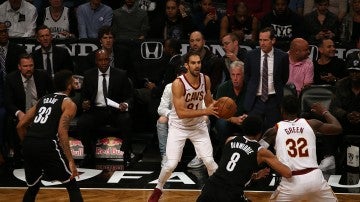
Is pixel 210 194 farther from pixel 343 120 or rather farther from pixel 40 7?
pixel 40 7

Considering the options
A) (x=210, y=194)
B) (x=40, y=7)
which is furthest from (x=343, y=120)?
(x=40, y=7)

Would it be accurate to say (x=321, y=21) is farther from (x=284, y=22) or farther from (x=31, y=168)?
(x=31, y=168)

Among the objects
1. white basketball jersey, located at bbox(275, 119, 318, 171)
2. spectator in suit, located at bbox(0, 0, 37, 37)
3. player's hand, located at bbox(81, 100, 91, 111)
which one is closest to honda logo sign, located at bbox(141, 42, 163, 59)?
player's hand, located at bbox(81, 100, 91, 111)

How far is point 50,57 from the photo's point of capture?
12609 mm

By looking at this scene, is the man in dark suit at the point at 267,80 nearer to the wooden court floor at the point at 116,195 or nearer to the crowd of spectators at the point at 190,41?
the crowd of spectators at the point at 190,41

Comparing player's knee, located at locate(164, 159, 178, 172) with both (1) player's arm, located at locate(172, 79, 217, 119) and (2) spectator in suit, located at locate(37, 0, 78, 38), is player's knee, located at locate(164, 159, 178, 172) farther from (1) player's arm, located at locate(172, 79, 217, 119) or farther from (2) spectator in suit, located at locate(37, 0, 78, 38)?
(2) spectator in suit, located at locate(37, 0, 78, 38)

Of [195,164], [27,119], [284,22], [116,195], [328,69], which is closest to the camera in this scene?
[27,119]

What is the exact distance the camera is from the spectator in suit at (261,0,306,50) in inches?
513

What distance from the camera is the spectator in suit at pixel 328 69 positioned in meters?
12.2

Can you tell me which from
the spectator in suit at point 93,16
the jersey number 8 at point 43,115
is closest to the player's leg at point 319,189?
the jersey number 8 at point 43,115

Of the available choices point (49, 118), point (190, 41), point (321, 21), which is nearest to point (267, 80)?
point (190, 41)

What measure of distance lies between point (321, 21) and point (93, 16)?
3693mm

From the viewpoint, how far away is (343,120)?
11641 mm

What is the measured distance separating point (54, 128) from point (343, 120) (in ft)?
15.1
